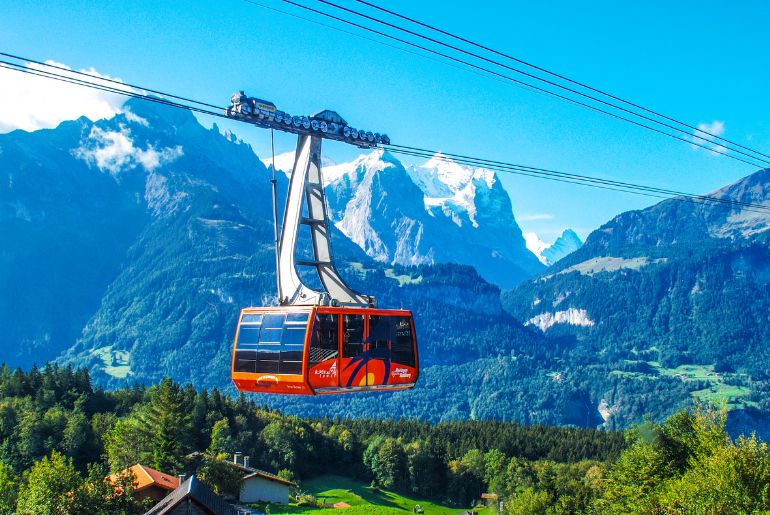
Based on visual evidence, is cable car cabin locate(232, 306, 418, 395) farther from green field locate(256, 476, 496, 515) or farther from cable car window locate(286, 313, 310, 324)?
green field locate(256, 476, 496, 515)

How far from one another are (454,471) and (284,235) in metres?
138

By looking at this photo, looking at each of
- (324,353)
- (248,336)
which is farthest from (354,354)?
(248,336)

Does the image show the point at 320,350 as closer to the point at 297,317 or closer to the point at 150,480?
the point at 297,317

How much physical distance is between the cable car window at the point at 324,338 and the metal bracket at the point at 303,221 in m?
0.97

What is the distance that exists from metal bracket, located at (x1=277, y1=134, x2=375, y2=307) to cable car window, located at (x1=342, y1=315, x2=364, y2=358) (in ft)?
3.15

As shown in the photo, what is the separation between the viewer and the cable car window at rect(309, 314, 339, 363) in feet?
112

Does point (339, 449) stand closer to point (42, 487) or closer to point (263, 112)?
point (42, 487)

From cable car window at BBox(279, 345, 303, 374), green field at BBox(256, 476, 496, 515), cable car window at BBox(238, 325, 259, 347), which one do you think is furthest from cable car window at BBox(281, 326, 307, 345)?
green field at BBox(256, 476, 496, 515)

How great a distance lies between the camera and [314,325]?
34000 mm

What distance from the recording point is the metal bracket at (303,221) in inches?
1393

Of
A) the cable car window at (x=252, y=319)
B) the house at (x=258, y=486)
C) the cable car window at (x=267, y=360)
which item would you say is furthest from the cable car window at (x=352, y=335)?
the house at (x=258, y=486)

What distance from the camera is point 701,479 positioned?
60938mm

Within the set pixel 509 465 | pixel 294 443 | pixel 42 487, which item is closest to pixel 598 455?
pixel 509 465

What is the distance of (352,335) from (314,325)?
84.9 inches
